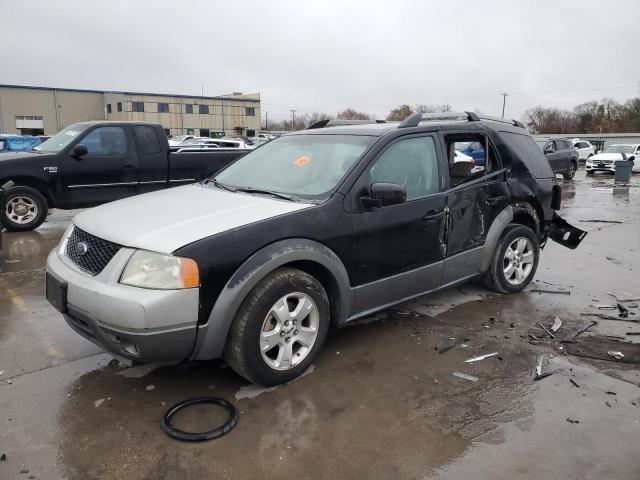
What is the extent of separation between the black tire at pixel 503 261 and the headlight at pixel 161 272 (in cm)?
329

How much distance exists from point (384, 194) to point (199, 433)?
6.52ft

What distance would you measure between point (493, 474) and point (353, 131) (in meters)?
2.83

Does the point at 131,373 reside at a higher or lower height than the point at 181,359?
lower

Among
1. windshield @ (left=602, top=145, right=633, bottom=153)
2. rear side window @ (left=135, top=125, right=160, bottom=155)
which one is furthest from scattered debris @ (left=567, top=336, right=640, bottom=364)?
windshield @ (left=602, top=145, right=633, bottom=153)

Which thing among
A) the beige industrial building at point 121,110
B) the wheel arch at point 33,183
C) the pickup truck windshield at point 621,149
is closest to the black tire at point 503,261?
the wheel arch at point 33,183

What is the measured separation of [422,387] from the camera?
3.49 m

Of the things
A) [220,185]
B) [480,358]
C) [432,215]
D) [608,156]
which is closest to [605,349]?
[480,358]

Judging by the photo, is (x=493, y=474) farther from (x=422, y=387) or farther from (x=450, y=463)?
(x=422, y=387)

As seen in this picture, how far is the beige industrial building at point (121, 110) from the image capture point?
195ft

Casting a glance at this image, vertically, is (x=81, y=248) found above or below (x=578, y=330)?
above

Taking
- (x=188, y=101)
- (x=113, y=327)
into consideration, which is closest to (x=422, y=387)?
(x=113, y=327)

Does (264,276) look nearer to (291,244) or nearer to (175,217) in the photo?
(291,244)

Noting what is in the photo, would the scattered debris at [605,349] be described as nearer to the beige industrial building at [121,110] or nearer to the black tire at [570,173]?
the black tire at [570,173]

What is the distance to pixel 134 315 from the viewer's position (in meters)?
2.88
